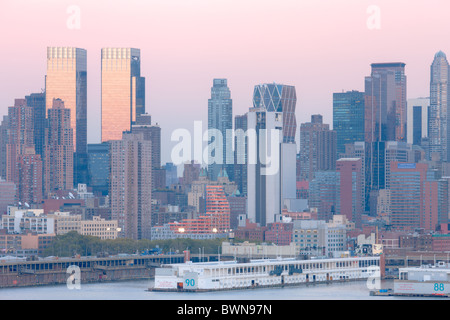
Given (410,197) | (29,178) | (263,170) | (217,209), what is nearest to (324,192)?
(410,197)

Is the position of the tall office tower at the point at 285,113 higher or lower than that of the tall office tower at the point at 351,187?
higher

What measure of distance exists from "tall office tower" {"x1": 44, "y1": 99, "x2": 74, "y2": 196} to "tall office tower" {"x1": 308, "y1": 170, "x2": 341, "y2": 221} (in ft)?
88.0

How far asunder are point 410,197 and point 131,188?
28.2 meters

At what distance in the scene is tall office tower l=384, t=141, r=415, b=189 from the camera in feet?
456

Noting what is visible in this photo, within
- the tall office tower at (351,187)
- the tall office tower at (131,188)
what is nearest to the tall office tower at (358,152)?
the tall office tower at (351,187)

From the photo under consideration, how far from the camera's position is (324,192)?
428 ft

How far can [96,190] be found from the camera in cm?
13938

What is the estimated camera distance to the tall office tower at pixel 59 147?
451 ft

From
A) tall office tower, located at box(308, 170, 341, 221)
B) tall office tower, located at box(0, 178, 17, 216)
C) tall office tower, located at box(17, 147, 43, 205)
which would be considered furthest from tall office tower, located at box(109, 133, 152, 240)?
tall office tower, located at box(308, 170, 341, 221)

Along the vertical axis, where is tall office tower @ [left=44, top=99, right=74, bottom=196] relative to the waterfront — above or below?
above

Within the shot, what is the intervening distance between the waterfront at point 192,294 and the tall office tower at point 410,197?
174 ft

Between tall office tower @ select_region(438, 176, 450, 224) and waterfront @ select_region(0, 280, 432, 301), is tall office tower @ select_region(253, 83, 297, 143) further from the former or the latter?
waterfront @ select_region(0, 280, 432, 301)

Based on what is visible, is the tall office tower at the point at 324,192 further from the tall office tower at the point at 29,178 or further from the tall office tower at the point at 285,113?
the tall office tower at the point at 29,178
